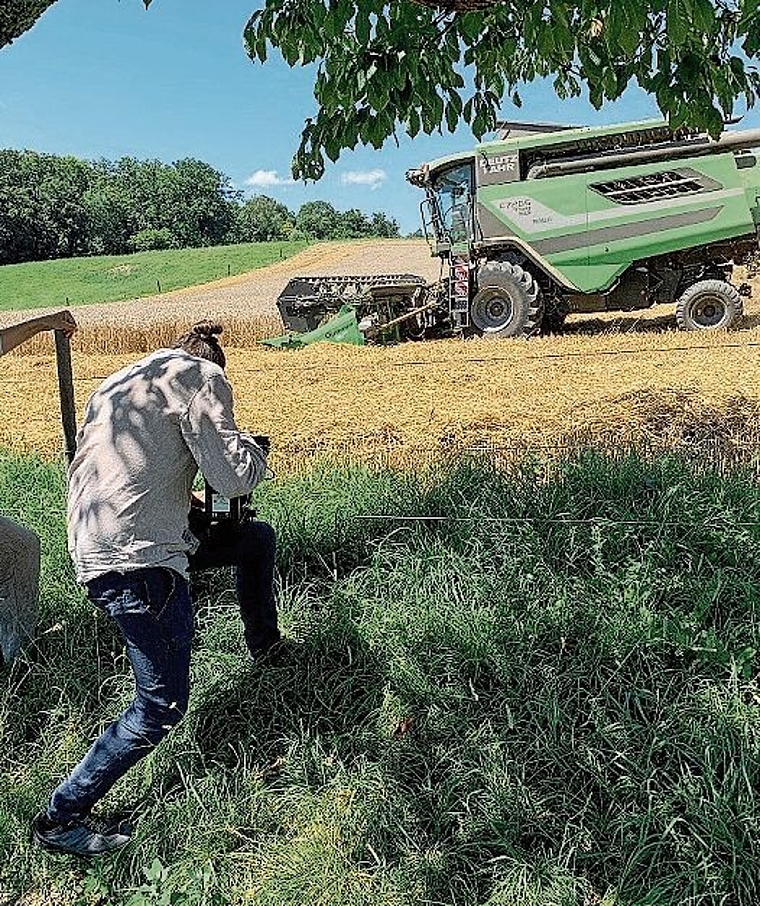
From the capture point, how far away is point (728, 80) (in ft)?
10.9

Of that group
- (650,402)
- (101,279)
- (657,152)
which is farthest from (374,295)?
(101,279)

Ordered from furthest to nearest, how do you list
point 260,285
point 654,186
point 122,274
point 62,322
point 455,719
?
point 122,274 → point 260,285 → point 654,186 → point 62,322 → point 455,719

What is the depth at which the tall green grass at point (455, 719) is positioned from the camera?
258 cm

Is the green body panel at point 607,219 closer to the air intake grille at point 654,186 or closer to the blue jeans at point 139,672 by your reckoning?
the air intake grille at point 654,186

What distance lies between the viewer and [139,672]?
2.69m

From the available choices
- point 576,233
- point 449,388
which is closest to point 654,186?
point 576,233

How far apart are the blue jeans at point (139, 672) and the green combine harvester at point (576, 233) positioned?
10.7 meters

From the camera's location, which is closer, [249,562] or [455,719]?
[455,719]

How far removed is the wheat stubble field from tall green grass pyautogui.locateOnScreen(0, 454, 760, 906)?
136cm

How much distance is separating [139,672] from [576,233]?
11.2 m

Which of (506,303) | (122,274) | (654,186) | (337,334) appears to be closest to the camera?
(654,186)

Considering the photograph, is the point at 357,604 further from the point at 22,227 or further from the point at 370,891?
the point at 22,227

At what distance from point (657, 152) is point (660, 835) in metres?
11.4

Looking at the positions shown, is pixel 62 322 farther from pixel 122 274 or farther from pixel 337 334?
pixel 122 274
